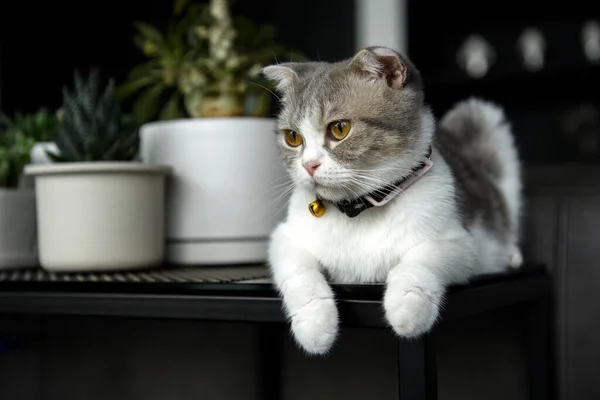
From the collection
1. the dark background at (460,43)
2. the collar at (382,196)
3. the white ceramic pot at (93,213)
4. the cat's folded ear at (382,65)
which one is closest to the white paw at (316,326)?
the collar at (382,196)

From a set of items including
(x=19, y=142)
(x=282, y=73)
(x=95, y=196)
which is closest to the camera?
(x=282, y=73)

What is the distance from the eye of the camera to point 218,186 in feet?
4.09

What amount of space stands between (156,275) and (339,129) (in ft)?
1.41

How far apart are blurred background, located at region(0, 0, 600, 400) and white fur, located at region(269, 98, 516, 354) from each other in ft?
4.09

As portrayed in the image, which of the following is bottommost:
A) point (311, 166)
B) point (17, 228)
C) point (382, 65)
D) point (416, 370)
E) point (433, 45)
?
point (416, 370)

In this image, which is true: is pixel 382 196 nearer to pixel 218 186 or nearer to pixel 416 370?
pixel 416 370

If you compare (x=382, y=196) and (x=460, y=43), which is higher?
(x=460, y=43)

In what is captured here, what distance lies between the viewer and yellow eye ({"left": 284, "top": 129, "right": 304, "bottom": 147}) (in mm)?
939

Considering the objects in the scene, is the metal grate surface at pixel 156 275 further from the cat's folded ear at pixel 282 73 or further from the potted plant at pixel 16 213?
the cat's folded ear at pixel 282 73

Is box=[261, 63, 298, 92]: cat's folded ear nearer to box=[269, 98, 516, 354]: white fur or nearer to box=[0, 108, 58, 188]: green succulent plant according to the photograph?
box=[269, 98, 516, 354]: white fur

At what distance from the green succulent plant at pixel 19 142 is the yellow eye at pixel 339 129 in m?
0.59

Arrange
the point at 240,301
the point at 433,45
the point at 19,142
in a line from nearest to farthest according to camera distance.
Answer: the point at 240,301 < the point at 19,142 < the point at 433,45

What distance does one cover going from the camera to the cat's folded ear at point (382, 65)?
864mm

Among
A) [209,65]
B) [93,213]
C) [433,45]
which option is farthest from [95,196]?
[433,45]
